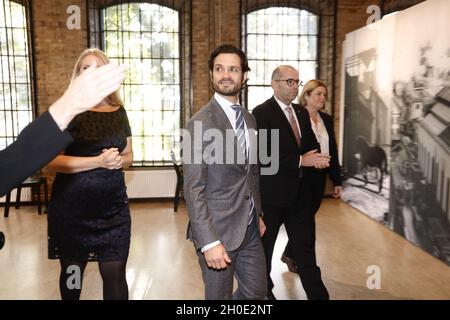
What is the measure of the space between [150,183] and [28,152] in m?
6.71

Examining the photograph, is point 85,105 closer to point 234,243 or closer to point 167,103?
point 234,243

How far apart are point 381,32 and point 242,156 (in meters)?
4.42

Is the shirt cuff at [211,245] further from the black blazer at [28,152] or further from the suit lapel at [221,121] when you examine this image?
the black blazer at [28,152]

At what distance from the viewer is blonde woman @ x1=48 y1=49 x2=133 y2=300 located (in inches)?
87.4

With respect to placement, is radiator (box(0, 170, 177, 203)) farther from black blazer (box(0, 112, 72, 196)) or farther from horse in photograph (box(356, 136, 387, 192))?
black blazer (box(0, 112, 72, 196))

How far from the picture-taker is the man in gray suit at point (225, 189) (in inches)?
80.4

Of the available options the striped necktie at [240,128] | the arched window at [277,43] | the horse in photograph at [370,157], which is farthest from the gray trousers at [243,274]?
the arched window at [277,43]

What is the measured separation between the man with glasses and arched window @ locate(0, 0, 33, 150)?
5.77 metres

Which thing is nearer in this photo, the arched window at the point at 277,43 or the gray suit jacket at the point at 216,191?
the gray suit jacket at the point at 216,191

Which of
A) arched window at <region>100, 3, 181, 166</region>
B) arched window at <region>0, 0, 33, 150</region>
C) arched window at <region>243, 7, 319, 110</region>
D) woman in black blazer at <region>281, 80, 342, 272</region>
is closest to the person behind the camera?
woman in black blazer at <region>281, 80, 342, 272</region>

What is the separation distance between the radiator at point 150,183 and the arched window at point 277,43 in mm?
2124

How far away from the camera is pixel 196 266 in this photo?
4246mm

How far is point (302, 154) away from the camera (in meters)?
3.33

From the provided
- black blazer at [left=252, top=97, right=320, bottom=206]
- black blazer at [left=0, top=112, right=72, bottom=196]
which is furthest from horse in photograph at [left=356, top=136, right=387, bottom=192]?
black blazer at [left=0, top=112, right=72, bottom=196]
